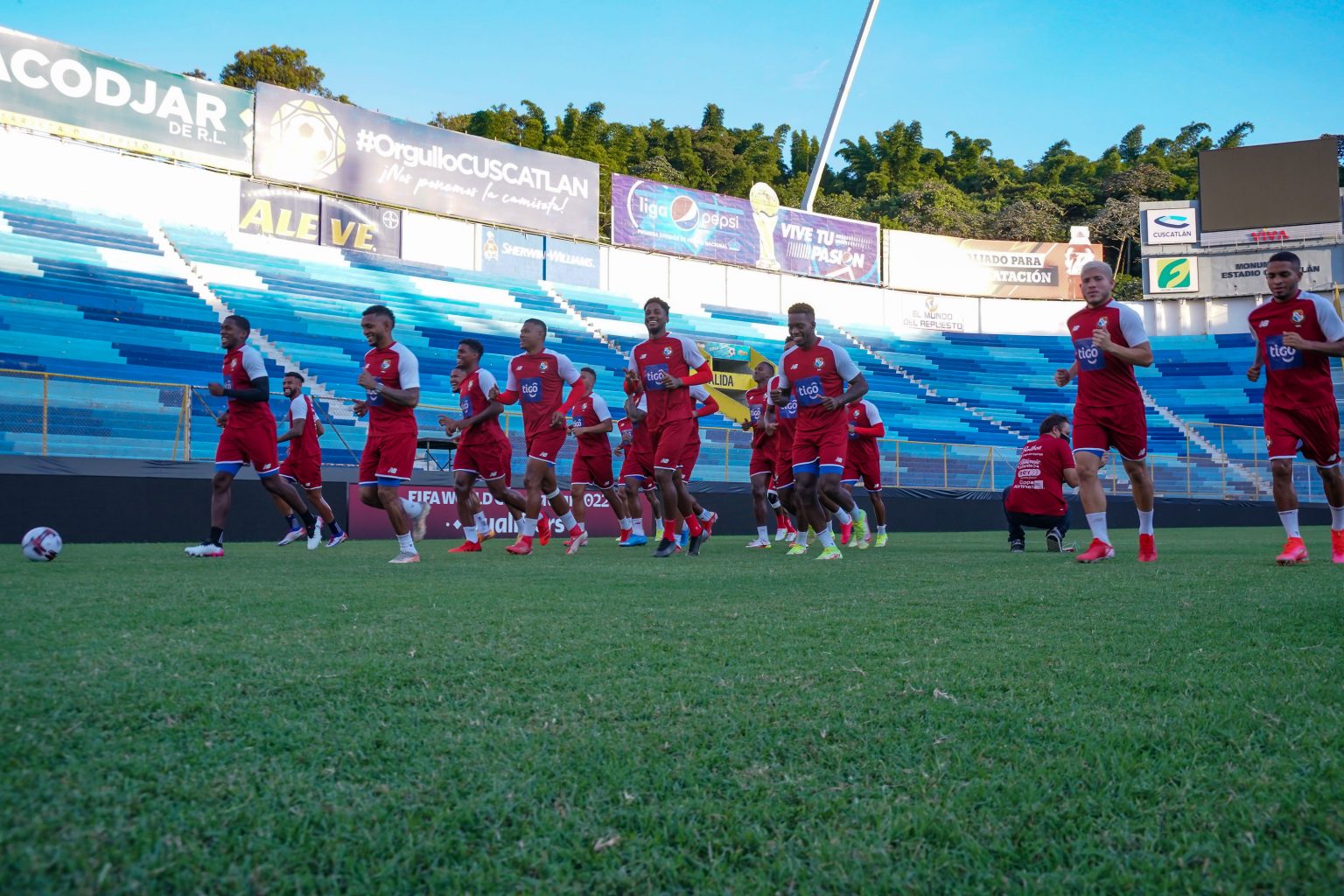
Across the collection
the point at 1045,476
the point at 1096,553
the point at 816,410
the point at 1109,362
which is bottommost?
the point at 1096,553

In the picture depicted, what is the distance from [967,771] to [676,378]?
7.25 m

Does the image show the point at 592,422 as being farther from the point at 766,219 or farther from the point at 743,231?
the point at 766,219

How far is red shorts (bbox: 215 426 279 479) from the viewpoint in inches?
320

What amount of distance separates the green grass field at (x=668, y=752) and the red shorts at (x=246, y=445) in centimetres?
472

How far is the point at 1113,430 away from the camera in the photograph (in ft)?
23.3

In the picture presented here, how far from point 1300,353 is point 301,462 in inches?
376

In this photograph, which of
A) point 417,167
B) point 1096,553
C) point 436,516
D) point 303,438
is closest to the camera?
point 1096,553

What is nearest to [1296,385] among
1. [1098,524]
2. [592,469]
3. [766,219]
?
[1098,524]

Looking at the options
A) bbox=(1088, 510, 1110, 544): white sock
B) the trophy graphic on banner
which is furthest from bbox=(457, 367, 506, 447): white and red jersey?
the trophy graphic on banner

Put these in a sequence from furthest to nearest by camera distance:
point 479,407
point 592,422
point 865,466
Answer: point 865,466, point 592,422, point 479,407

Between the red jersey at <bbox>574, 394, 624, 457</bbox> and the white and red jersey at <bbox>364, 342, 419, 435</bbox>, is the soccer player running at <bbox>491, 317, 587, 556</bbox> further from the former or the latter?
the white and red jersey at <bbox>364, 342, 419, 435</bbox>

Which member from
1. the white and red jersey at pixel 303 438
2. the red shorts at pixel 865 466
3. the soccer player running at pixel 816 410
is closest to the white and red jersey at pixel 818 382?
the soccer player running at pixel 816 410

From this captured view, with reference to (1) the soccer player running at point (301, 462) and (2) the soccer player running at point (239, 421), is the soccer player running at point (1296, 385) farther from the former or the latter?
(1) the soccer player running at point (301, 462)

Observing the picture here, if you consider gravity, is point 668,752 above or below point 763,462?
below
